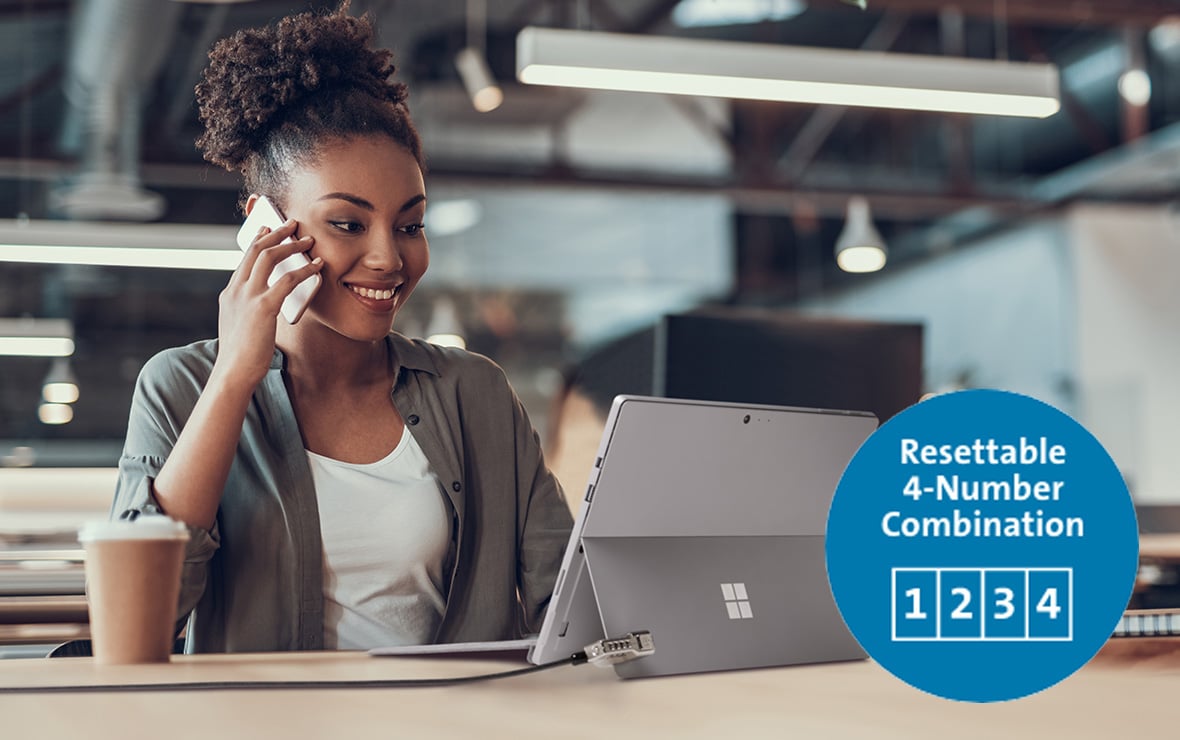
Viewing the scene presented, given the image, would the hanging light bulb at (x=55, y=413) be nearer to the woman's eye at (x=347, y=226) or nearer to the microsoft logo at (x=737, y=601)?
the woman's eye at (x=347, y=226)

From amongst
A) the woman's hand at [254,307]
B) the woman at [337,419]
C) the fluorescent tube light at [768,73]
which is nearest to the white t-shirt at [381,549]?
the woman at [337,419]

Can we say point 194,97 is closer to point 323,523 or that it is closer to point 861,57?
point 323,523

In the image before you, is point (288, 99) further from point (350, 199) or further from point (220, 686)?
point (220, 686)

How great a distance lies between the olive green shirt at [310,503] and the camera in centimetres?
160

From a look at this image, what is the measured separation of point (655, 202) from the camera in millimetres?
9969

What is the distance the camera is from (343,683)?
106 centimetres

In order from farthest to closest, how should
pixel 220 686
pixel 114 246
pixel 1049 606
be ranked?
pixel 114 246 < pixel 220 686 < pixel 1049 606

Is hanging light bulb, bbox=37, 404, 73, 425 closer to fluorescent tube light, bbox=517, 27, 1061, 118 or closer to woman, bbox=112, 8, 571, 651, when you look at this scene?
fluorescent tube light, bbox=517, 27, 1061, 118

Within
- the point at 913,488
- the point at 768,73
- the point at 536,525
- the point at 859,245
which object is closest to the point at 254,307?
the point at 536,525

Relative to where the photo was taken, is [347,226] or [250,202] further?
[250,202]

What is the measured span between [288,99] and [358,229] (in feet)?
0.82

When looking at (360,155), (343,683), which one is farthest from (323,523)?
(343,683)

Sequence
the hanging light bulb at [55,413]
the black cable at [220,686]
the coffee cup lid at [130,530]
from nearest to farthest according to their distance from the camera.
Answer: the black cable at [220,686] < the coffee cup lid at [130,530] < the hanging light bulb at [55,413]

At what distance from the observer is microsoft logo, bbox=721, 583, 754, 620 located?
4.16 ft
